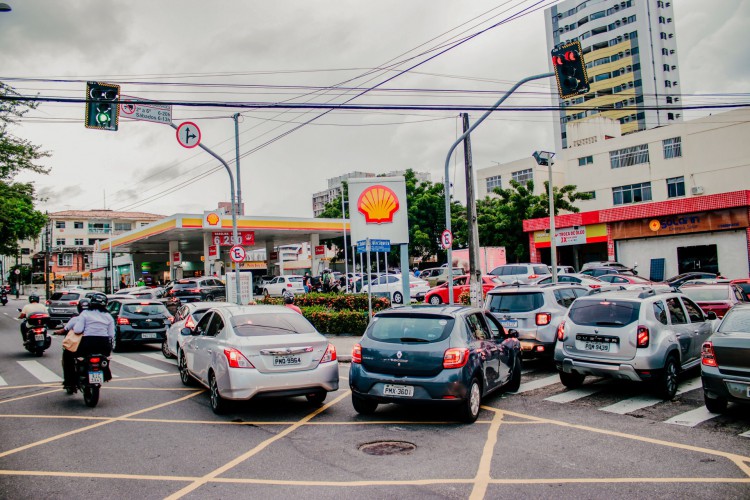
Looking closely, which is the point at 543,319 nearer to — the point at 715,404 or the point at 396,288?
the point at 715,404

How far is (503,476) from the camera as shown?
5270 millimetres

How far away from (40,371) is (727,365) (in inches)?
518

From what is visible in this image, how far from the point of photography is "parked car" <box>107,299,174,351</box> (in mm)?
15594

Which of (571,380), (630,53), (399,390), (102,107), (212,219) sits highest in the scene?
(630,53)

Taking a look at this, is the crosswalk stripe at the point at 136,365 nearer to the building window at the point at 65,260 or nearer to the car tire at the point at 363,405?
the car tire at the point at 363,405

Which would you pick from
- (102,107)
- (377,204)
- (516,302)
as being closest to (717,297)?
(516,302)

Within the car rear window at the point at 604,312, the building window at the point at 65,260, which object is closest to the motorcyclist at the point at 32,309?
the car rear window at the point at 604,312

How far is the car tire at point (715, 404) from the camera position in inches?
287

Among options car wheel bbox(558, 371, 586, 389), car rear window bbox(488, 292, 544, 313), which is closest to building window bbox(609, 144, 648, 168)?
car rear window bbox(488, 292, 544, 313)

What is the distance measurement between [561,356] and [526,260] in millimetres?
35579

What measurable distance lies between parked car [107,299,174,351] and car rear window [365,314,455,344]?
9.44 metres

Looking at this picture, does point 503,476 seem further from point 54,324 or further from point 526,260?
point 526,260

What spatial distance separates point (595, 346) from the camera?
8.77 metres

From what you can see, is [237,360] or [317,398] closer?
[237,360]
